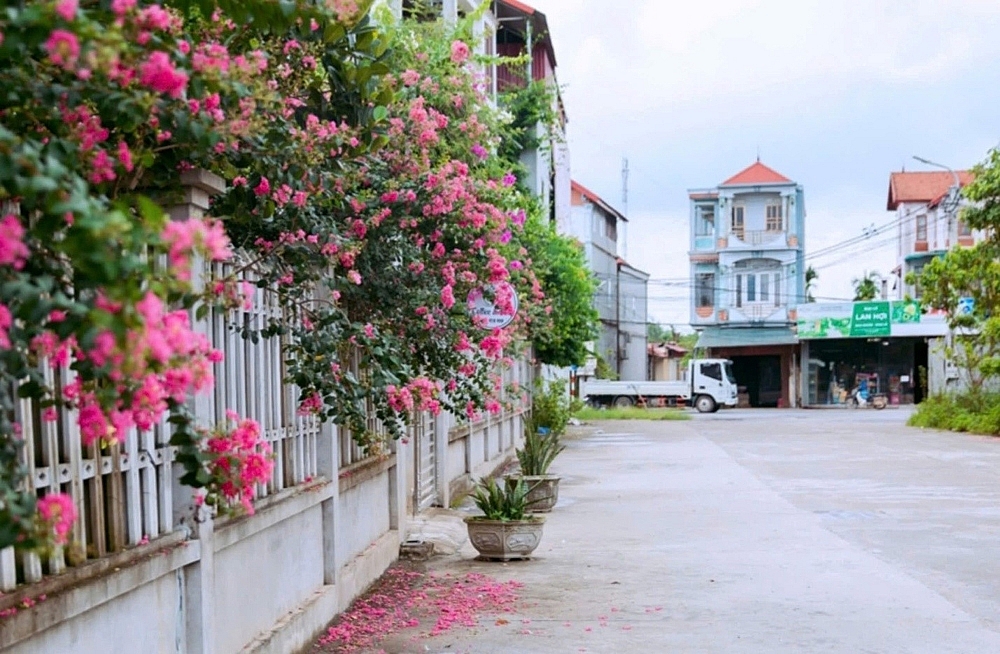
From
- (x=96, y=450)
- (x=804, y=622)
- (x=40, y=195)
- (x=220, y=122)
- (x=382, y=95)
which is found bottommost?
(x=804, y=622)

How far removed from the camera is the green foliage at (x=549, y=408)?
2733 cm

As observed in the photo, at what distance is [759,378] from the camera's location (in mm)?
59188

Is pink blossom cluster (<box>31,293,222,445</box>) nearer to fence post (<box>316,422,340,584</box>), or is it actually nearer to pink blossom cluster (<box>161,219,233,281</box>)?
pink blossom cluster (<box>161,219,233,281</box>)

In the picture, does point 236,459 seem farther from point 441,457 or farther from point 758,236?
point 758,236

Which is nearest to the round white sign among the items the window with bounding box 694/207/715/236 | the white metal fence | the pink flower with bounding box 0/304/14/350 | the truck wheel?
the white metal fence

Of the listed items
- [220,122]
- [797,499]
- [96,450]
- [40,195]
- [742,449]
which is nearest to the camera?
[40,195]

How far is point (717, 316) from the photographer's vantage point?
5878cm

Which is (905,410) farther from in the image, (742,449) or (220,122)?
(220,122)

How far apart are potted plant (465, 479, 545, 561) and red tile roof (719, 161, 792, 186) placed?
49619mm

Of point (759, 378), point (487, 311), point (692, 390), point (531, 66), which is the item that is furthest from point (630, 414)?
point (487, 311)

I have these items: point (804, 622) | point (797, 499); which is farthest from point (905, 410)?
point (804, 622)

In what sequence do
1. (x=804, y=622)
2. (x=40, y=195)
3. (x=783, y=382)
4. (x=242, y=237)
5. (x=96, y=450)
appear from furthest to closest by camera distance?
(x=783, y=382) → (x=804, y=622) → (x=242, y=237) → (x=96, y=450) → (x=40, y=195)

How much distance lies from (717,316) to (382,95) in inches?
2125

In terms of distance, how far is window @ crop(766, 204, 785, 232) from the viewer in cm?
5866
